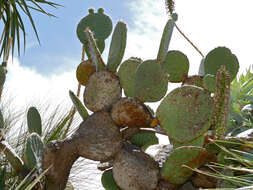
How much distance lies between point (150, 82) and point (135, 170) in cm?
26

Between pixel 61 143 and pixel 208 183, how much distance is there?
1.49 ft

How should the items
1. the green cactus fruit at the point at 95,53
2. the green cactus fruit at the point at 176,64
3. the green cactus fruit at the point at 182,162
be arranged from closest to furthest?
the green cactus fruit at the point at 182,162 < the green cactus fruit at the point at 95,53 < the green cactus fruit at the point at 176,64

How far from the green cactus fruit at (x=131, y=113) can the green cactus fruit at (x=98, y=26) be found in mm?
357

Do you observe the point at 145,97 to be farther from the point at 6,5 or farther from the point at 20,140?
the point at 6,5

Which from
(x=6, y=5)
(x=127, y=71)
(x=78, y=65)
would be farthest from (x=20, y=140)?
(x=6, y=5)

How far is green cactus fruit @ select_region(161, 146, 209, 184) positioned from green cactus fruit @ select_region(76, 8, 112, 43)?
571 millimetres

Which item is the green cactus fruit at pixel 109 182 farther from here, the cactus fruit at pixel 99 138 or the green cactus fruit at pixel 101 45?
the green cactus fruit at pixel 101 45

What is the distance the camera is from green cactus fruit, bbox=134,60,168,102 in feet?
3.85

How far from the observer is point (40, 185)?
1.20 metres

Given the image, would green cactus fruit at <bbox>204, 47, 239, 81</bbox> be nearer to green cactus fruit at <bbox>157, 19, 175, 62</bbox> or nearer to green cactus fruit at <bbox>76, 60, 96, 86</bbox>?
green cactus fruit at <bbox>157, 19, 175, 62</bbox>

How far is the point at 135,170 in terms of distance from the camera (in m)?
1.13

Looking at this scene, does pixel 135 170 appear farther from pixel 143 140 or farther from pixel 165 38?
pixel 165 38

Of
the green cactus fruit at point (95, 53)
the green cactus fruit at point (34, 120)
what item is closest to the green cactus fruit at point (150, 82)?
the green cactus fruit at point (95, 53)

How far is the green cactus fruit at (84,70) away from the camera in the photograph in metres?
1.38
